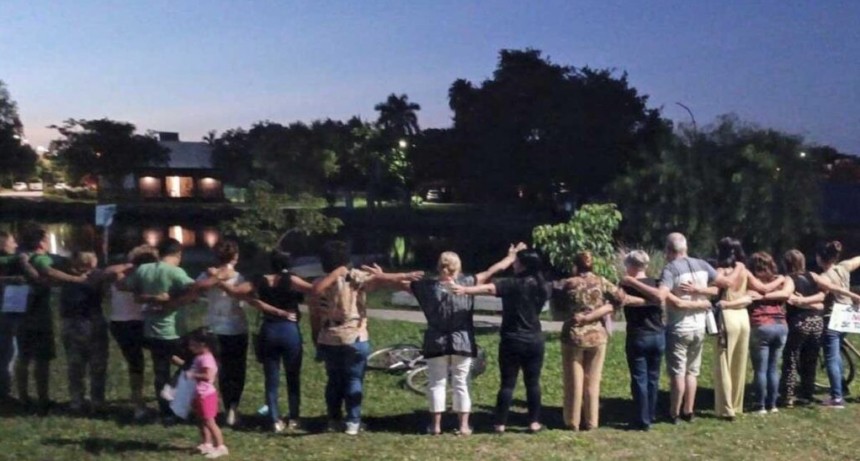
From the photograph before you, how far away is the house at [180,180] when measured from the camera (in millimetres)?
55656

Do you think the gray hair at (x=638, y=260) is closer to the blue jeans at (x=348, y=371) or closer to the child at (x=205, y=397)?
the blue jeans at (x=348, y=371)

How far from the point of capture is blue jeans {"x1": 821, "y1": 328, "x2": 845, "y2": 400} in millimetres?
9062

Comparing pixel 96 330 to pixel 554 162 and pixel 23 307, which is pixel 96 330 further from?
pixel 554 162

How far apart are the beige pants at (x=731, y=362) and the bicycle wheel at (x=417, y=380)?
9.47ft

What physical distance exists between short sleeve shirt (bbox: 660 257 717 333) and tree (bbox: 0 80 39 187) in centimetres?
4731

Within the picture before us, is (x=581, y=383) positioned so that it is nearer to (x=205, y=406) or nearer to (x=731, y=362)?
(x=731, y=362)

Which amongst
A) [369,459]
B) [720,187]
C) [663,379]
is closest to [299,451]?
[369,459]

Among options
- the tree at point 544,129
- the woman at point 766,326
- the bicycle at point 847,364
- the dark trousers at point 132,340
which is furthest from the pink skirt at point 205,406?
the tree at point 544,129

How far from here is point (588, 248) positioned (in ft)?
43.7

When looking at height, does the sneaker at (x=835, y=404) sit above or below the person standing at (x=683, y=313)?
below

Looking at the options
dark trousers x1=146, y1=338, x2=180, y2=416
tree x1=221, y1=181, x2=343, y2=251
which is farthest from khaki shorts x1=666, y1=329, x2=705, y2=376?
tree x1=221, y1=181, x2=343, y2=251

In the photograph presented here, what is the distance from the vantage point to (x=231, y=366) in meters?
7.88

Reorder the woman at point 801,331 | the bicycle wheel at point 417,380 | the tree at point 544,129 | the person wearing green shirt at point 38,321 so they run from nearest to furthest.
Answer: the person wearing green shirt at point 38,321 → the woman at point 801,331 → the bicycle wheel at point 417,380 → the tree at point 544,129

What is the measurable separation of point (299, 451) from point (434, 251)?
1101 inches
